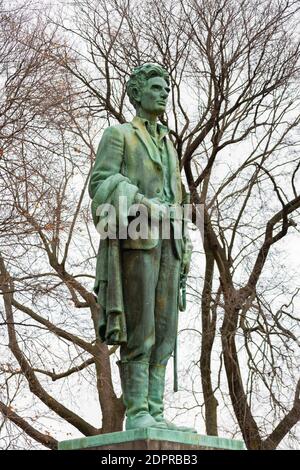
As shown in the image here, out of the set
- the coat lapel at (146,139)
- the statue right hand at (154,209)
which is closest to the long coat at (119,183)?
the coat lapel at (146,139)

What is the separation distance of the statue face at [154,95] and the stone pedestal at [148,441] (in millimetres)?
2420

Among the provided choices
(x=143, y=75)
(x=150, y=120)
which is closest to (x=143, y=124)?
(x=150, y=120)

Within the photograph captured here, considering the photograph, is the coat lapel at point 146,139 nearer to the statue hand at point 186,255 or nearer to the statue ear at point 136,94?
the statue ear at point 136,94

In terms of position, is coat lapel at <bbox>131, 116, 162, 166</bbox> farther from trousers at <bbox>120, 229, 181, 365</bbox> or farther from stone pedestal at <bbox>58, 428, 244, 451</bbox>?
stone pedestal at <bbox>58, 428, 244, 451</bbox>

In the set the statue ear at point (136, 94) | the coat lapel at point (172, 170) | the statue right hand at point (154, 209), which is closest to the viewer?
the statue right hand at point (154, 209)

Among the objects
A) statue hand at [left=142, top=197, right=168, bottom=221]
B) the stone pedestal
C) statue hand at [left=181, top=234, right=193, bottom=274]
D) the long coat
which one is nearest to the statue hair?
the long coat

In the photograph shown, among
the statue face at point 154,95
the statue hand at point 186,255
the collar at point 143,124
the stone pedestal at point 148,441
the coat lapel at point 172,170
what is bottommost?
the stone pedestal at point 148,441

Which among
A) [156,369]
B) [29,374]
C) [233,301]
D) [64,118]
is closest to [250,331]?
[233,301]

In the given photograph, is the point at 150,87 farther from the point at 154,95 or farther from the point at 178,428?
the point at 178,428

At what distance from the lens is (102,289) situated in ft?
26.6

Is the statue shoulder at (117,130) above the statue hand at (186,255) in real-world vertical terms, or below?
above

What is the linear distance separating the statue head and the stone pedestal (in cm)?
243

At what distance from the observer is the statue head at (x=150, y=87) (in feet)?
28.0

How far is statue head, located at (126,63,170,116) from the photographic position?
8.53 metres
